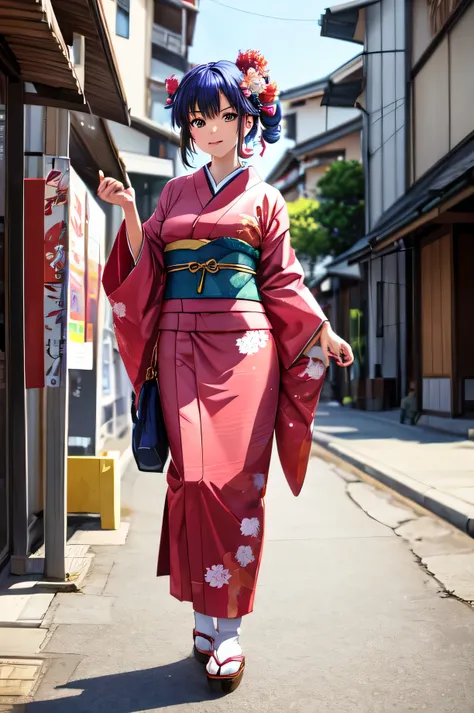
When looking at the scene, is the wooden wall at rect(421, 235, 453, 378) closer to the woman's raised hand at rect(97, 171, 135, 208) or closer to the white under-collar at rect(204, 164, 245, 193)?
the white under-collar at rect(204, 164, 245, 193)

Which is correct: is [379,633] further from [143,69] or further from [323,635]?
[143,69]

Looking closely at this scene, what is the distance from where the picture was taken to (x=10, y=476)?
3902 millimetres

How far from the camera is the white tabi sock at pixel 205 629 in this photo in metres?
2.86

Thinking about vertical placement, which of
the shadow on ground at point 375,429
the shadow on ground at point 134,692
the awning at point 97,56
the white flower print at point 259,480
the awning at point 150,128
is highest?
the awning at point 150,128

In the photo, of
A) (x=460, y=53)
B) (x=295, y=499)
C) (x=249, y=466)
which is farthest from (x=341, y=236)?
(x=249, y=466)

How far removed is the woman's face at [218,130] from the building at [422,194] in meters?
6.59

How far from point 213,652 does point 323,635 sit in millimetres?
663

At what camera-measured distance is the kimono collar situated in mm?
2975

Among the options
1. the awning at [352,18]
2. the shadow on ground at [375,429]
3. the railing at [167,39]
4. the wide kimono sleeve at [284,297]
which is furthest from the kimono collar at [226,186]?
the railing at [167,39]

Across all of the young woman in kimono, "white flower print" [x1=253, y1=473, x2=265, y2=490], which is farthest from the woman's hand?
"white flower print" [x1=253, y1=473, x2=265, y2=490]

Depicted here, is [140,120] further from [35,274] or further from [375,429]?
[35,274]

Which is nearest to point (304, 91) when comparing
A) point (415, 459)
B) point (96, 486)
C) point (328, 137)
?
point (328, 137)

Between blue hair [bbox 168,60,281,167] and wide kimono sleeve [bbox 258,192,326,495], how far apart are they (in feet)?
1.37

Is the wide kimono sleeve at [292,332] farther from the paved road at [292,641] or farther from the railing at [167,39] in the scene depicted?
the railing at [167,39]
